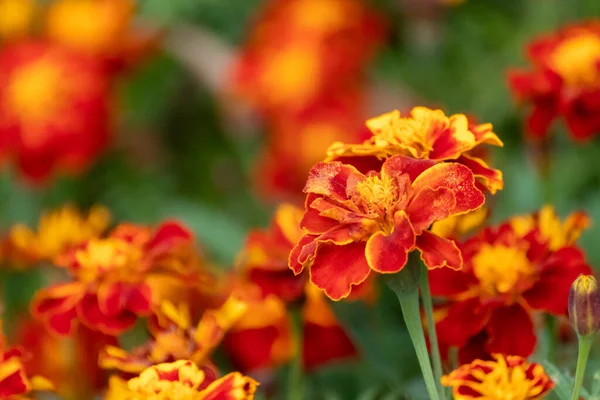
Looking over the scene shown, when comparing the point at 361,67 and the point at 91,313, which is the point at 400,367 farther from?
the point at 361,67

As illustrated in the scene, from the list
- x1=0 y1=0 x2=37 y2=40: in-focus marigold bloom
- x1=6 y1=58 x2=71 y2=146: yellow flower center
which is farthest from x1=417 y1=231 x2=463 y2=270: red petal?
x1=0 y1=0 x2=37 y2=40: in-focus marigold bloom

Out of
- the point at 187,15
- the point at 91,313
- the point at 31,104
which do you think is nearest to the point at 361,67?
the point at 187,15

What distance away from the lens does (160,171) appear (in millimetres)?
1463

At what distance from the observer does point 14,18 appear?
1437mm

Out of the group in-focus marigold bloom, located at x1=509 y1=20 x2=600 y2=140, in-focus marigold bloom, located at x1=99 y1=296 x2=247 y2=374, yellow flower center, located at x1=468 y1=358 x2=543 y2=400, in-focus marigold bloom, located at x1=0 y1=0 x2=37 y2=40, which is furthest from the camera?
in-focus marigold bloom, located at x1=0 y1=0 x2=37 y2=40

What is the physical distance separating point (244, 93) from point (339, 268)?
2.93 feet

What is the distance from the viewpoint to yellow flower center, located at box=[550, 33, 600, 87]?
706 mm

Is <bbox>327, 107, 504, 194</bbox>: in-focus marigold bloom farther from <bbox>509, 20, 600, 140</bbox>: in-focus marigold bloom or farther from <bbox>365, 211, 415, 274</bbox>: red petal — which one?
<bbox>509, 20, 600, 140</bbox>: in-focus marigold bloom

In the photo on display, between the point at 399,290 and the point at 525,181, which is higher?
the point at 399,290

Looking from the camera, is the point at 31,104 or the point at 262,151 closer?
the point at 31,104

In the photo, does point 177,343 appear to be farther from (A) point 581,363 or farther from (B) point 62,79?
(B) point 62,79

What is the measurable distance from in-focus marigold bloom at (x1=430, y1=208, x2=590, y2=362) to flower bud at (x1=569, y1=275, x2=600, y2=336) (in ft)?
0.16

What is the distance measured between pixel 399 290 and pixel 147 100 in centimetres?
107

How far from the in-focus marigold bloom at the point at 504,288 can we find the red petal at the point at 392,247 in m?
0.08
